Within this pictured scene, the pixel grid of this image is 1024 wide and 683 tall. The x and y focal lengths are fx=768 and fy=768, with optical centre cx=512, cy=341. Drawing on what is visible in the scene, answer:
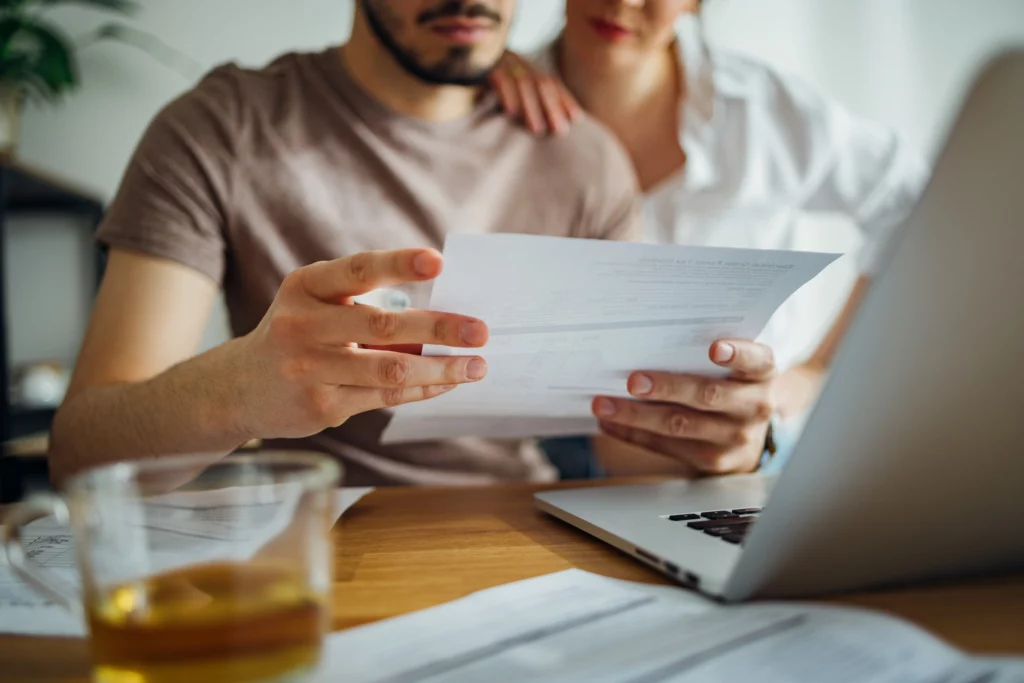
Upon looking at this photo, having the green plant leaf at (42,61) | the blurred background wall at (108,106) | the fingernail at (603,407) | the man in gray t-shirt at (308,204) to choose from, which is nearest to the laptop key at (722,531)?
the fingernail at (603,407)

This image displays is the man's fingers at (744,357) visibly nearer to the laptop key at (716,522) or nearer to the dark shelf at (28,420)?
the laptop key at (716,522)

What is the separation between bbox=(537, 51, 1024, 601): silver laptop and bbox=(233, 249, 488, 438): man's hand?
0.66 feet

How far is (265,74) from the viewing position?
1.09 meters

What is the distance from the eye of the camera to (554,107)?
1.20 metres

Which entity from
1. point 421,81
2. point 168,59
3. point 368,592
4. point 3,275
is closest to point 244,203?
point 421,81

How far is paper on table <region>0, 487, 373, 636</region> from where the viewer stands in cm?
29

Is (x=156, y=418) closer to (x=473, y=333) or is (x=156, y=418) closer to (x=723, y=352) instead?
(x=473, y=333)

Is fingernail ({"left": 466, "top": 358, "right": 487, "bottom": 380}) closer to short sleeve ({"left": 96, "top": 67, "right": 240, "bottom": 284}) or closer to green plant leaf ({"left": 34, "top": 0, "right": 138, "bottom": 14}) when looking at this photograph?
Result: short sleeve ({"left": 96, "top": 67, "right": 240, "bottom": 284})

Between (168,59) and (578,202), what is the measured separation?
1547 millimetres

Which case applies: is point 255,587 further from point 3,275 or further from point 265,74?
point 3,275

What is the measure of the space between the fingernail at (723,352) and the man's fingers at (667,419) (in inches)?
3.4

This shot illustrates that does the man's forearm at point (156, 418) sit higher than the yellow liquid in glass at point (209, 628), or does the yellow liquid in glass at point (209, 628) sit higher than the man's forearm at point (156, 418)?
the yellow liquid in glass at point (209, 628)

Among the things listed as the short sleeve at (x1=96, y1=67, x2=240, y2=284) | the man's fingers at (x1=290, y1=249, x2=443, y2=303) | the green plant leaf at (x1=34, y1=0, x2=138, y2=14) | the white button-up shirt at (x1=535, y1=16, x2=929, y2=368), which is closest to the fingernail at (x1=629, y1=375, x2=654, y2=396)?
the man's fingers at (x1=290, y1=249, x2=443, y2=303)

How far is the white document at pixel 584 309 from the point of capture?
0.48m
